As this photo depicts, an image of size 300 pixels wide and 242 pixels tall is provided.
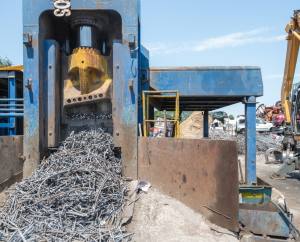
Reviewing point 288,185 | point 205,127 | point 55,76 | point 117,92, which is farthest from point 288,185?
point 55,76

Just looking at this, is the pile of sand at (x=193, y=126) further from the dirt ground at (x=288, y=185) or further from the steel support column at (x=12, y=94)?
the steel support column at (x=12, y=94)

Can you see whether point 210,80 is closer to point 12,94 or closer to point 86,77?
point 86,77

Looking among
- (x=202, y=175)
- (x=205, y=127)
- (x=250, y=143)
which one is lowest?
(x=202, y=175)

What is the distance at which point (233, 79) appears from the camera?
7.27 m

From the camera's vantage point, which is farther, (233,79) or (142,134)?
(233,79)

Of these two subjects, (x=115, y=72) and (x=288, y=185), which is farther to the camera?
(x=288, y=185)

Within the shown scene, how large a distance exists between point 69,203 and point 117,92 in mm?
2151

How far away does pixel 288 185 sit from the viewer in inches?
469

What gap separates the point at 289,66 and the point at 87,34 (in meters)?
9.61

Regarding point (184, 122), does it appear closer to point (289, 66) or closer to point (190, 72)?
point (289, 66)

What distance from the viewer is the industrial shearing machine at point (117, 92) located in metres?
5.43

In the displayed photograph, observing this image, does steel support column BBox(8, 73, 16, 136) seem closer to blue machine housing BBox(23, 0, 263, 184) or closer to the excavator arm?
blue machine housing BBox(23, 0, 263, 184)

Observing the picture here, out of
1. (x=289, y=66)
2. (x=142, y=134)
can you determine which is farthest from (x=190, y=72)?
(x=289, y=66)

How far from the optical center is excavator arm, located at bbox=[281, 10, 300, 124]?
13156 mm
